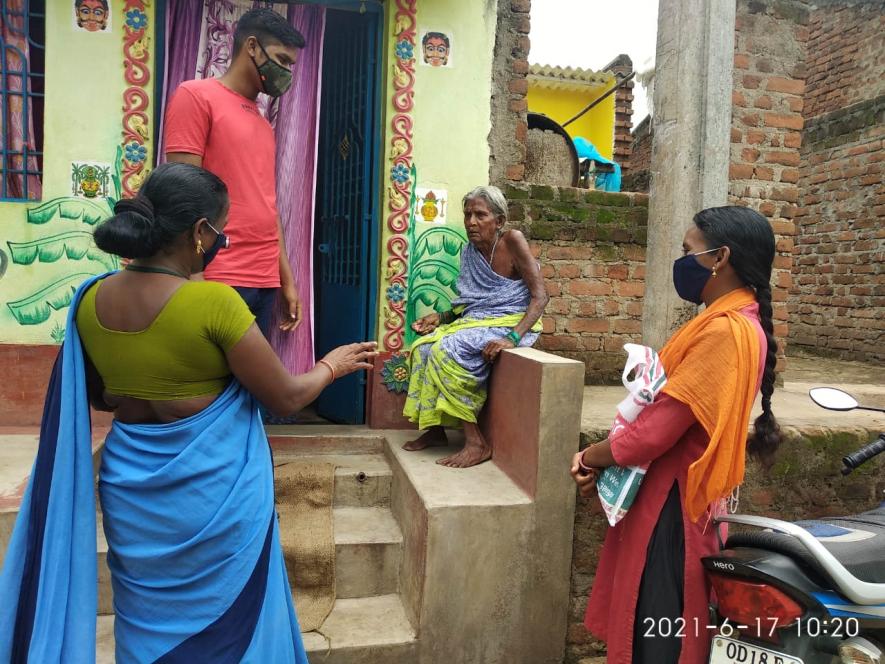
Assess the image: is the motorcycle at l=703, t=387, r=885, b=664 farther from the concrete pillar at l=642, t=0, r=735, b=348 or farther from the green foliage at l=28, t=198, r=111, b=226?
the green foliage at l=28, t=198, r=111, b=226

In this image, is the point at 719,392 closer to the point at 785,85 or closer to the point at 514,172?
the point at 514,172

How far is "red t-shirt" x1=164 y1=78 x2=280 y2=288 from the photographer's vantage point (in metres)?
2.88

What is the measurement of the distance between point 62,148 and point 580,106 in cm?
1016

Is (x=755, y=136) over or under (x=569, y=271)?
over

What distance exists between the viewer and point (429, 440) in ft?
12.5

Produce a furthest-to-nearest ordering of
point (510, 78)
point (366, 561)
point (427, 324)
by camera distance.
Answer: point (510, 78)
point (427, 324)
point (366, 561)

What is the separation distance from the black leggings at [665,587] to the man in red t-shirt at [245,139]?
205cm

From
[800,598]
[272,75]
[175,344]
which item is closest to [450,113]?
[272,75]

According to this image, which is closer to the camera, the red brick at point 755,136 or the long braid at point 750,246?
the long braid at point 750,246

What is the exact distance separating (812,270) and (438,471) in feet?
23.9

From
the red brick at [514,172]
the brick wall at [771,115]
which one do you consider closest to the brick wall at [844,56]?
the brick wall at [771,115]

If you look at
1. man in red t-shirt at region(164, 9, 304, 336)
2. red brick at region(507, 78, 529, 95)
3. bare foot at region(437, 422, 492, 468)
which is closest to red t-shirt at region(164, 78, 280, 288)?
man in red t-shirt at region(164, 9, 304, 336)

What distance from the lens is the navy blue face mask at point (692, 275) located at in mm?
2076

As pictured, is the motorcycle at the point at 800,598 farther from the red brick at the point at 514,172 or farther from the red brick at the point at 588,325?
the red brick at the point at 514,172
